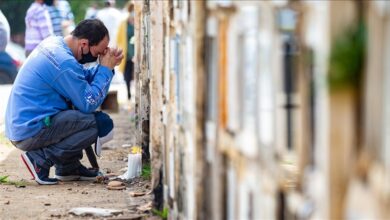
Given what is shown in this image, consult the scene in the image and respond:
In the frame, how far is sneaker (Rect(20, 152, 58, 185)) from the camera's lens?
8805mm

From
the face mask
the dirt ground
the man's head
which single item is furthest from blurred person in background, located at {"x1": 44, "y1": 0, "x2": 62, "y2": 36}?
the man's head

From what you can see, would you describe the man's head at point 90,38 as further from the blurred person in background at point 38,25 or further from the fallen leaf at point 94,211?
the blurred person in background at point 38,25

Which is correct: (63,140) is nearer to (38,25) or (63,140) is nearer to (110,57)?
(110,57)

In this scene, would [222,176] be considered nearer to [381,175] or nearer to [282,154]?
[282,154]

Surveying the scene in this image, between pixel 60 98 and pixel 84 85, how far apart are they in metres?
0.25

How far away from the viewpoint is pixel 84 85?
861 cm

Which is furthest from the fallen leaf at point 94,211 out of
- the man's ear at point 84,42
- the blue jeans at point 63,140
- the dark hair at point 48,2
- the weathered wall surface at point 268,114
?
the dark hair at point 48,2

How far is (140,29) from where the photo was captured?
1108cm

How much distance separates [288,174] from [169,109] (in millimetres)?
2548

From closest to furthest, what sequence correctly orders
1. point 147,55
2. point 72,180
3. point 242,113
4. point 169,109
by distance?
point 242,113, point 169,109, point 72,180, point 147,55

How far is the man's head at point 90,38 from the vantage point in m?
8.77

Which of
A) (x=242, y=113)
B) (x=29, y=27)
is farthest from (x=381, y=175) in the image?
(x=29, y=27)

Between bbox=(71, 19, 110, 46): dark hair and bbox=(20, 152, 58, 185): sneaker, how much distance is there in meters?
1.03

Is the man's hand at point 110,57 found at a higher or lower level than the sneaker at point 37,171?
higher
